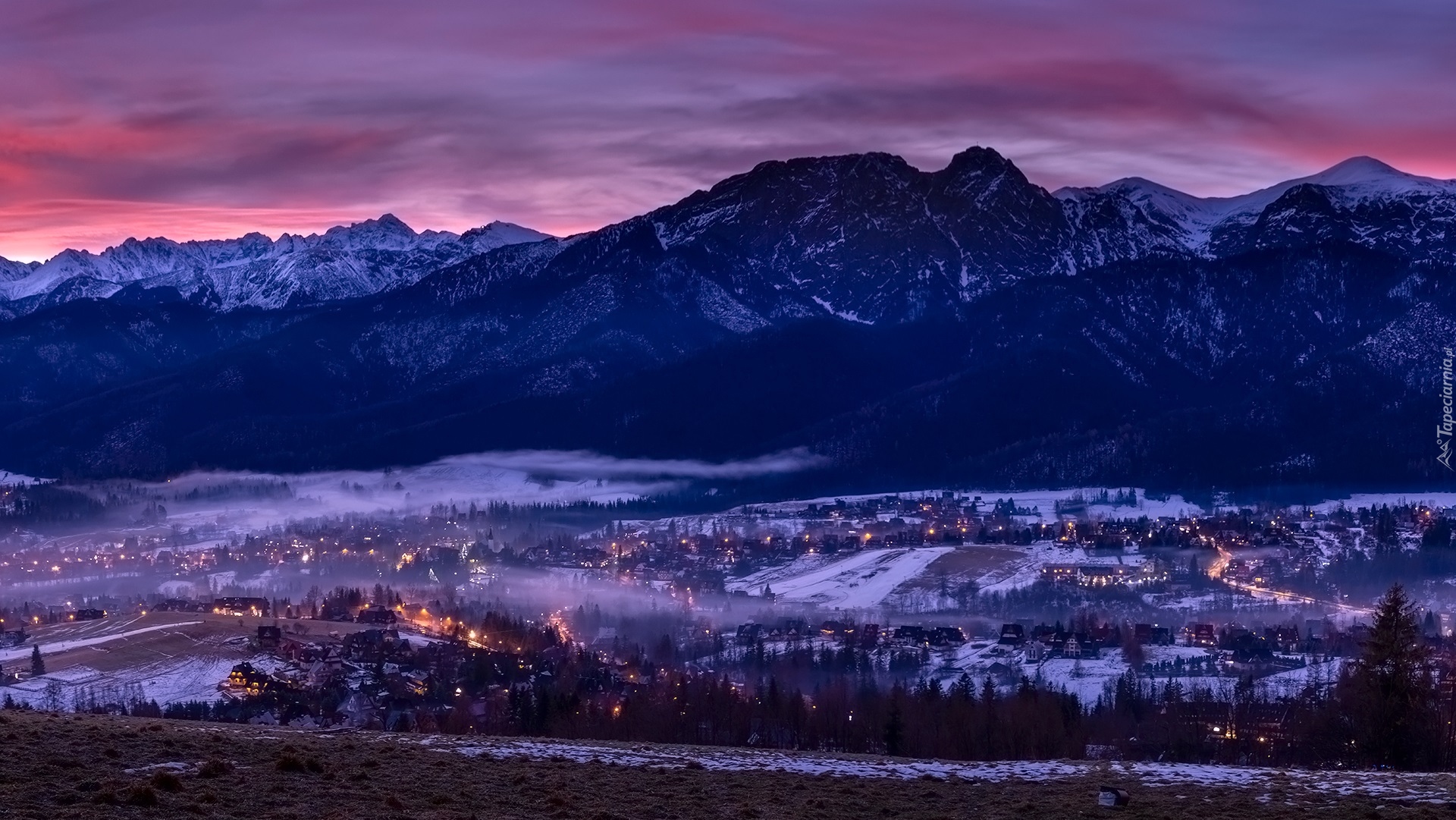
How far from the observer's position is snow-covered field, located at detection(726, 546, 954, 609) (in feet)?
561

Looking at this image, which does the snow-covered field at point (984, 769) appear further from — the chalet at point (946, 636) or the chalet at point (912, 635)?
the chalet at point (912, 635)

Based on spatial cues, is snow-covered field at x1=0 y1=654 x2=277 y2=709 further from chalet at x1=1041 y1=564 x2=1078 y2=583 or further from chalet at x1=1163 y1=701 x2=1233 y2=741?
chalet at x1=1041 y1=564 x2=1078 y2=583

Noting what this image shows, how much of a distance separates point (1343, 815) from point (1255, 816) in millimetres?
1842

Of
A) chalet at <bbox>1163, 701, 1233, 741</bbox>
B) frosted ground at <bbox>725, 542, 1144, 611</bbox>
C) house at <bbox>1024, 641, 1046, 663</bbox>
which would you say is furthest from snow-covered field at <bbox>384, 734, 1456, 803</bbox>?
frosted ground at <bbox>725, 542, 1144, 611</bbox>

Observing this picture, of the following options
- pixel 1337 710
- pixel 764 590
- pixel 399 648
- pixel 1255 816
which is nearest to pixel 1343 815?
pixel 1255 816

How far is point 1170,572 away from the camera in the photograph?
18400cm

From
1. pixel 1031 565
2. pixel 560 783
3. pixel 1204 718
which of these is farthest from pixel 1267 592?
pixel 560 783

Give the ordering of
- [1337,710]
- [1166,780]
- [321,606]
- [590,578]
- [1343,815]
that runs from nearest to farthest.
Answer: [1343,815]
[1166,780]
[1337,710]
[321,606]
[590,578]

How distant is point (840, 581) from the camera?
183 metres

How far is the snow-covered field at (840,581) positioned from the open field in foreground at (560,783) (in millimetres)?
126472

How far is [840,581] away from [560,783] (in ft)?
500

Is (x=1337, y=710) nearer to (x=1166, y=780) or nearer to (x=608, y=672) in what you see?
(x=1166, y=780)

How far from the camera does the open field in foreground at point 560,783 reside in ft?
90.5

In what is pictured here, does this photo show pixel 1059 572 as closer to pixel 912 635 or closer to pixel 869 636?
pixel 912 635
